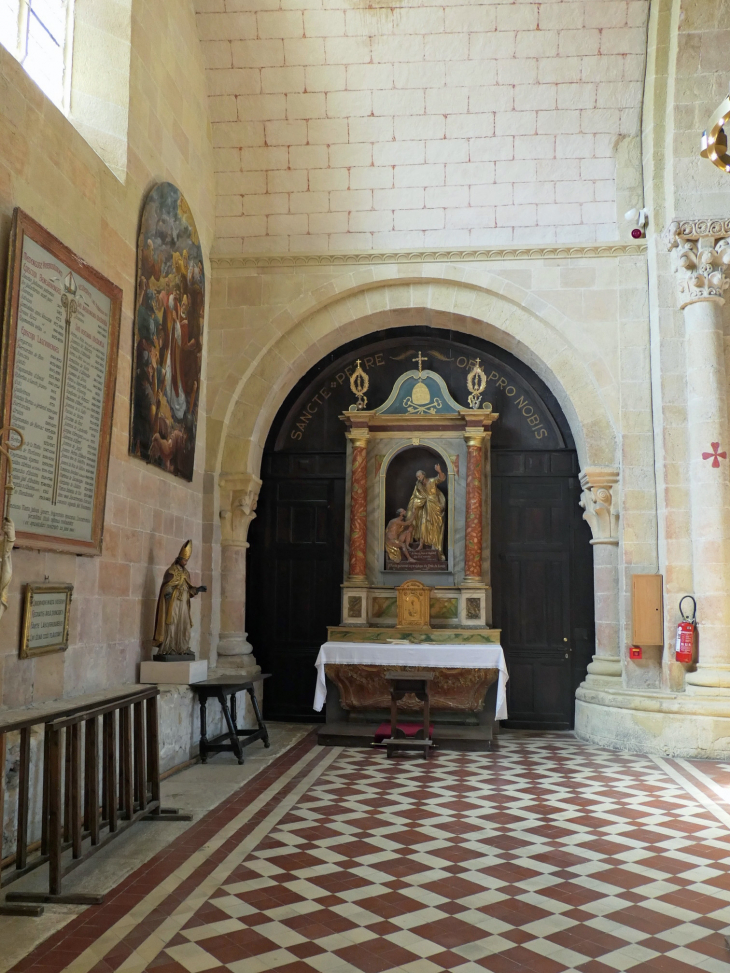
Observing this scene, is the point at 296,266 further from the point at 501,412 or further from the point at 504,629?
the point at 504,629

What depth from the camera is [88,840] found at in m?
5.09

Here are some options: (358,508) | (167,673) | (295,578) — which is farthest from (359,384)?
(167,673)

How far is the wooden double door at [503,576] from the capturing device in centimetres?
1011

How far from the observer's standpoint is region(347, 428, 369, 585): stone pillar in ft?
32.8

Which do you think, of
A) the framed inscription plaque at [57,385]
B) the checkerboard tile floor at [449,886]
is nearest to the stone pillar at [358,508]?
the checkerboard tile floor at [449,886]

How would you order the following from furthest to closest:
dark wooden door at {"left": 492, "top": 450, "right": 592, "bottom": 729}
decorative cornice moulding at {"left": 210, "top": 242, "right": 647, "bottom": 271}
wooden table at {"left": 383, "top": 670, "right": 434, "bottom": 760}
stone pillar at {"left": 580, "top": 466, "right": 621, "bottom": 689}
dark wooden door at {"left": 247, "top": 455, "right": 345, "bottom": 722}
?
dark wooden door at {"left": 247, "top": 455, "right": 345, "bottom": 722} → dark wooden door at {"left": 492, "top": 450, "right": 592, "bottom": 729} → decorative cornice moulding at {"left": 210, "top": 242, "right": 647, "bottom": 271} → stone pillar at {"left": 580, "top": 466, "right": 621, "bottom": 689} → wooden table at {"left": 383, "top": 670, "right": 434, "bottom": 760}

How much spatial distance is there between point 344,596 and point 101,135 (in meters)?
5.40

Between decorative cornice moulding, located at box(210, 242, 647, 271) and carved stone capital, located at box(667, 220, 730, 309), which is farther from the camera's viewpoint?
decorative cornice moulding, located at box(210, 242, 647, 271)

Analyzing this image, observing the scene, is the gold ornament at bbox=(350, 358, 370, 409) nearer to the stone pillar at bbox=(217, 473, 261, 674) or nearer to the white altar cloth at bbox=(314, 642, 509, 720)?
the stone pillar at bbox=(217, 473, 261, 674)

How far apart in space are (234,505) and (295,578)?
1.29 metres

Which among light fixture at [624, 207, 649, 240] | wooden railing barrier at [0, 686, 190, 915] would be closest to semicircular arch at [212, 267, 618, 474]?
light fixture at [624, 207, 649, 240]

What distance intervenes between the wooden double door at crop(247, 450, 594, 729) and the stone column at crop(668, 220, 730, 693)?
178 centimetres

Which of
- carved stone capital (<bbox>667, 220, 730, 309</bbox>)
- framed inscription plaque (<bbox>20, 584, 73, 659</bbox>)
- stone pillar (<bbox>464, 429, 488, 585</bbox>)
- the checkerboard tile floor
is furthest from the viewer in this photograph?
stone pillar (<bbox>464, 429, 488, 585</bbox>)

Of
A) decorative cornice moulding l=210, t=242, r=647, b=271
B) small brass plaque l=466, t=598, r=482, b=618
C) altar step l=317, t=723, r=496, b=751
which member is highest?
decorative cornice moulding l=210, t=242, r=647, b=271
